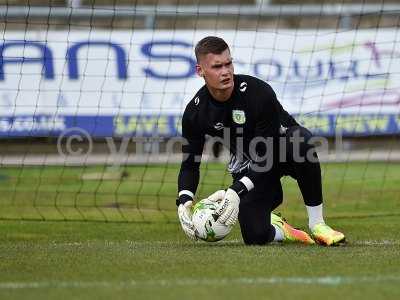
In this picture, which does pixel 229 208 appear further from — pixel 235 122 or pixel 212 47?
pixel 212 47

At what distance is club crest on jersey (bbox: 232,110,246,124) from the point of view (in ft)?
25.7

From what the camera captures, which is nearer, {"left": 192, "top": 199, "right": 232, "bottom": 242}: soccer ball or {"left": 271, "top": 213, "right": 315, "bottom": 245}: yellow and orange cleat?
{"left": 192, "top": 199, "right": 232, "bottom": 242}: soccer ball

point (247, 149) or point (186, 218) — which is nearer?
point (186, 218)

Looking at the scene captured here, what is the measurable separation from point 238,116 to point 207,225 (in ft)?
2.84

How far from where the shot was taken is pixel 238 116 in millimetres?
7844

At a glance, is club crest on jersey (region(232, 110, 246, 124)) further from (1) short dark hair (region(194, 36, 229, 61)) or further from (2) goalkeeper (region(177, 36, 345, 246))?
(1) short dark hair (region(194, 36, 229, 61))

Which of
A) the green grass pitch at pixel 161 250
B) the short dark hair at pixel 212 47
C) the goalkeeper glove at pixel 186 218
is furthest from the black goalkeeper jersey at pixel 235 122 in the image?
the green grass pitch at pixel 161 250

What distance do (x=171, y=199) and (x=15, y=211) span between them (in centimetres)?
211

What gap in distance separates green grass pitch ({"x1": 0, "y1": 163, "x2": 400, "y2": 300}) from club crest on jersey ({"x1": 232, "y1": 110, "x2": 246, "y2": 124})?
3.14 ft

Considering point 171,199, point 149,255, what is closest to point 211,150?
point 171,199

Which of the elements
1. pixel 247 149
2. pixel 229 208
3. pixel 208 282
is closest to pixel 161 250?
pixel 229 208

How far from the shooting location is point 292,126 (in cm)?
820

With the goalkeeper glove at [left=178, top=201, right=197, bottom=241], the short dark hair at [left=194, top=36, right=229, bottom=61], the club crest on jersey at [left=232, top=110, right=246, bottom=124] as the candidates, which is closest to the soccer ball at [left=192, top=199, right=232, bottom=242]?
the goalkeeper glove at [left=178, top=201, right=197, bottom=241]

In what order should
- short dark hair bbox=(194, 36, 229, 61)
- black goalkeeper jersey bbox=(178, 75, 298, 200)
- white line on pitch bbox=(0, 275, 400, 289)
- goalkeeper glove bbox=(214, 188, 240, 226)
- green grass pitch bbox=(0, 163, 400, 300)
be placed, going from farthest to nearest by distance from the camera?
black goalkeeper jersey bbox=(178, 75, 298, 200), short dark hair bbox=(194, 36, 229, 61), goalkeeper glove bbox=(214, 188, 240, 226), white line on pitch bbox=(0, 275, 400, 289), green grass pitch bbox=(0, 163, 400, 300)
